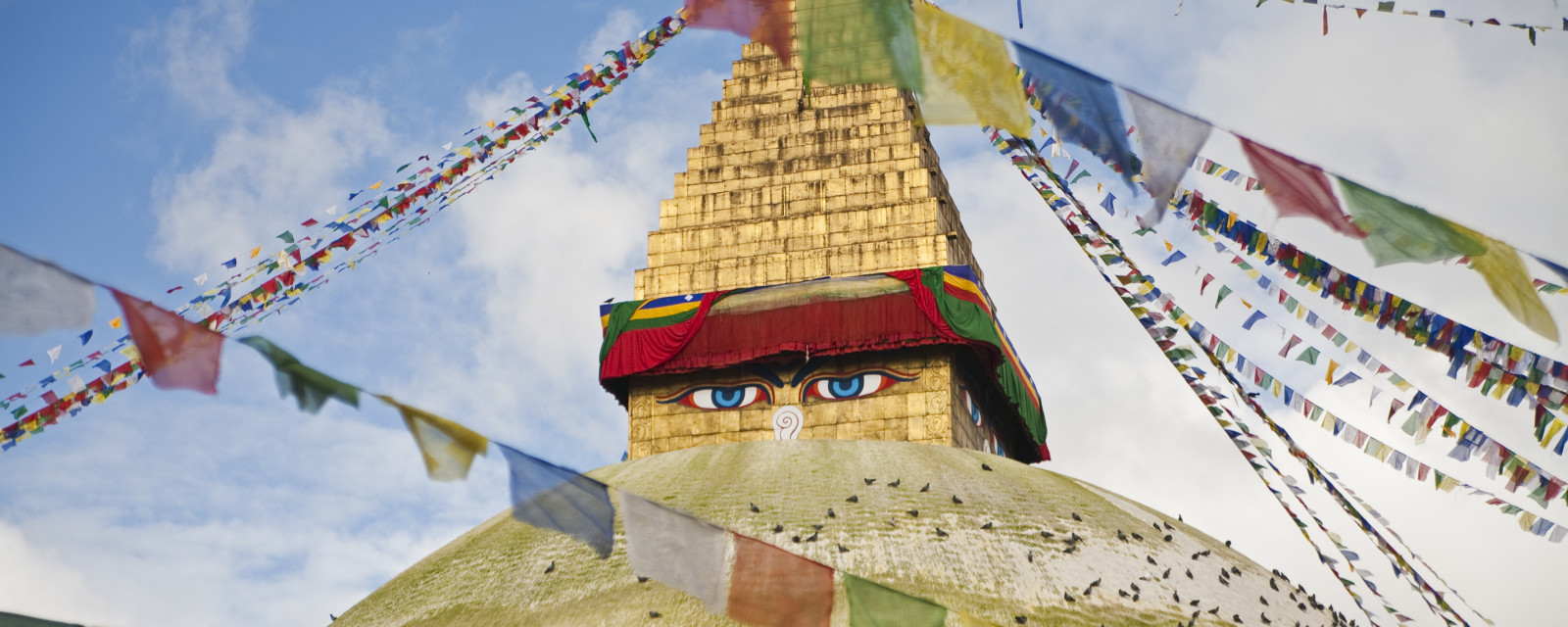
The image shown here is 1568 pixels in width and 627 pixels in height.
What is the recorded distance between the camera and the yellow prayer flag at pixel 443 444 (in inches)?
196

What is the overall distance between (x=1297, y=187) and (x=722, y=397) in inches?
346

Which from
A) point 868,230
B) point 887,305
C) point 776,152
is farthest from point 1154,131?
point 776,152

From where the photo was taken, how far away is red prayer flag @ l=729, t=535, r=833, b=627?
5.30 metres

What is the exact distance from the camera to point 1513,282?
5648 mm

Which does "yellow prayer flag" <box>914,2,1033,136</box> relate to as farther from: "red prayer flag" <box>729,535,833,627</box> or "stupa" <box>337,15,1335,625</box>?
"stupa" <box>337,15,1335,625</box>

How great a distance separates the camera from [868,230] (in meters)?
14.7

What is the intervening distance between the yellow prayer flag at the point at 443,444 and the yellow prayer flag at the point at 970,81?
287 cm

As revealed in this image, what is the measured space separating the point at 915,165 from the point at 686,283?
277 centimetres

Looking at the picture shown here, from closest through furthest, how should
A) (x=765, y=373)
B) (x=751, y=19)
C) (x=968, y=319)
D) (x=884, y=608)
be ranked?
(x=884, y=608), (x=751, y=19), (x=968, y=319), (x=765, y=373)

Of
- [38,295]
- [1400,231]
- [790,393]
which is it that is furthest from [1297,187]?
[790,393]

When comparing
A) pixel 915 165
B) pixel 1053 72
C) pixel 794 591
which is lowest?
pixel 794 591

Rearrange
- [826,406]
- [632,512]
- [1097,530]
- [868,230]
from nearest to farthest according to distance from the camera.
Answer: [632,512] → [1097,530] → [826,406] → [868,230]

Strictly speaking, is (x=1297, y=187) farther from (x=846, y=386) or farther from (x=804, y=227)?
(x=804, y=227)

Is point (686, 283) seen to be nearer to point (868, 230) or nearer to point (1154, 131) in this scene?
point (868, 230)
